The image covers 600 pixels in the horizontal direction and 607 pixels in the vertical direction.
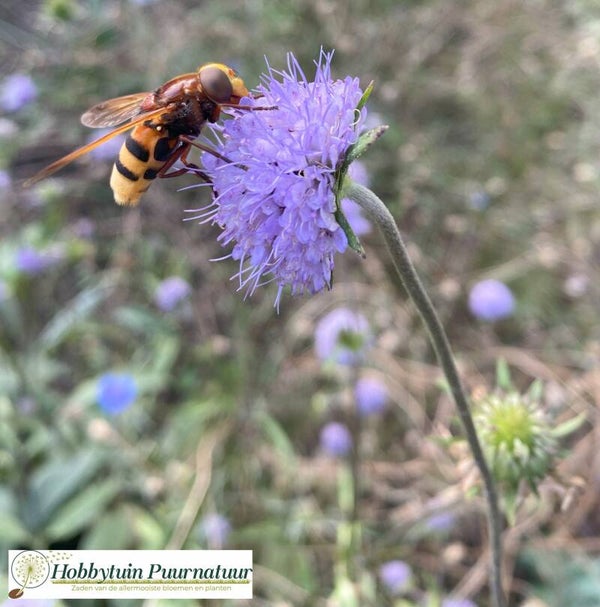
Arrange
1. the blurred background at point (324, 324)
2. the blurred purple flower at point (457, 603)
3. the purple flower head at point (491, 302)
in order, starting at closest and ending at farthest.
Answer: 1. the blurred purple flower at point (457, 603)
2. the blurred background at point (324, 324)
3. the purple flower head at point (491, 302)

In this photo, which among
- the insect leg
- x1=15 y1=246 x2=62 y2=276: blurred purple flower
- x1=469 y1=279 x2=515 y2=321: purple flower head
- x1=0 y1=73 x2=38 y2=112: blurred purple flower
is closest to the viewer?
the insect leg

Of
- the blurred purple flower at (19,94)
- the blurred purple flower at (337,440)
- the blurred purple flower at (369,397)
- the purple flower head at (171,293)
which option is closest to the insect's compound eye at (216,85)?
the blurred purple flower at (369,397)

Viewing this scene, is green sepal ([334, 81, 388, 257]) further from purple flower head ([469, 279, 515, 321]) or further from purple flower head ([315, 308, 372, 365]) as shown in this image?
purple flower head ([469, 279, 515, 321])

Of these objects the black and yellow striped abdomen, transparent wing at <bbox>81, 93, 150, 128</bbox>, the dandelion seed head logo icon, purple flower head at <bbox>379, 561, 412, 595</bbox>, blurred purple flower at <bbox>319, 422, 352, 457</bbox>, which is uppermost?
transparent wing at <bbox>81, 93, 150, 128</bbox>

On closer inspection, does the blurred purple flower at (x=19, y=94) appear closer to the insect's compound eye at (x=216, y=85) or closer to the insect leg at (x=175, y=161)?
the insect leg at (x=175, y=161)

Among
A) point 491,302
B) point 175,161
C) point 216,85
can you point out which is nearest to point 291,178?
point 216,85

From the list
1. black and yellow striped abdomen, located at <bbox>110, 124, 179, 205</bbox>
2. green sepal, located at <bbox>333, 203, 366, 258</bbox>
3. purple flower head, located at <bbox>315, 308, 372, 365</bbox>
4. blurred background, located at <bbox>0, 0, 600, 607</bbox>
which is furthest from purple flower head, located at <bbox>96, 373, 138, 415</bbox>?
green sepal, located at <bbox>333, 203, 366, 258</bbox>

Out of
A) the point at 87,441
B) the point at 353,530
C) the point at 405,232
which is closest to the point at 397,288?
the point at 405,232
